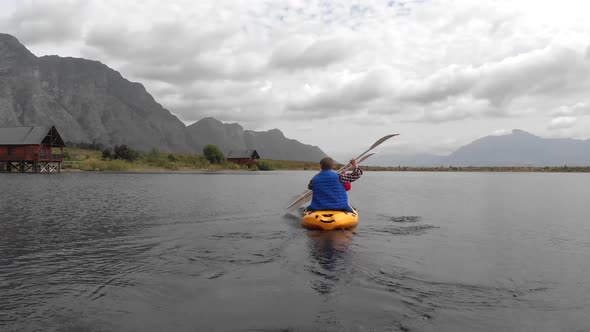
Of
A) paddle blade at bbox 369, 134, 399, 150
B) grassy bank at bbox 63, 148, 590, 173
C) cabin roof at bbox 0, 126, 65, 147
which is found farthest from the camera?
grassy bank at bbox 63, 148, 590, 173

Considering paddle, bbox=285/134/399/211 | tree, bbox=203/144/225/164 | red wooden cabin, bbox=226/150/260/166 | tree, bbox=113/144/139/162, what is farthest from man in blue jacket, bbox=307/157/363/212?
red wooden cabin, bbox=226/150/260/166

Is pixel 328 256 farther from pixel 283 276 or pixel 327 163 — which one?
pixel 327 163

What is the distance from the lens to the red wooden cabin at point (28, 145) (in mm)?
71875

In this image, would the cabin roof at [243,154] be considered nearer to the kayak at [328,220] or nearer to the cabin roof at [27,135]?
the cabin roof at [27,135]

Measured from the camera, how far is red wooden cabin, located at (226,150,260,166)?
134 meters

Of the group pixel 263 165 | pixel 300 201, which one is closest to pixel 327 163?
pixel 300 201

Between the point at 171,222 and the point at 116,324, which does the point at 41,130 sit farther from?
the point at 116,324

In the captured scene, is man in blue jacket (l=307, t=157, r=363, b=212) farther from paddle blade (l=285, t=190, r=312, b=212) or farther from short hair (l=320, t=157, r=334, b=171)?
paddle blade (l=285, t=190, r=312, b=212)

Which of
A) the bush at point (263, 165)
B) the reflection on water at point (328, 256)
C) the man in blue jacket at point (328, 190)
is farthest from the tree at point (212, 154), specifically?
the reflection on water at point (328, 256)

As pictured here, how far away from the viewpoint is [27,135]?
73.0 meters

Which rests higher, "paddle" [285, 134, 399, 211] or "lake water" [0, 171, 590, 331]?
"paddle" [285, 134, 399, 211]

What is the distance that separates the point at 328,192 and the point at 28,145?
253 ft

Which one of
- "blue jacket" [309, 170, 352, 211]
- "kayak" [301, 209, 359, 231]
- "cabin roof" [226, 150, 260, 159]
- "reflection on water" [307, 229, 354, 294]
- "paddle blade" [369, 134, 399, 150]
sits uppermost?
"cabin roof" [226, 150, 260, 159]

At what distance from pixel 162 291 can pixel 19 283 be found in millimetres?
3274
